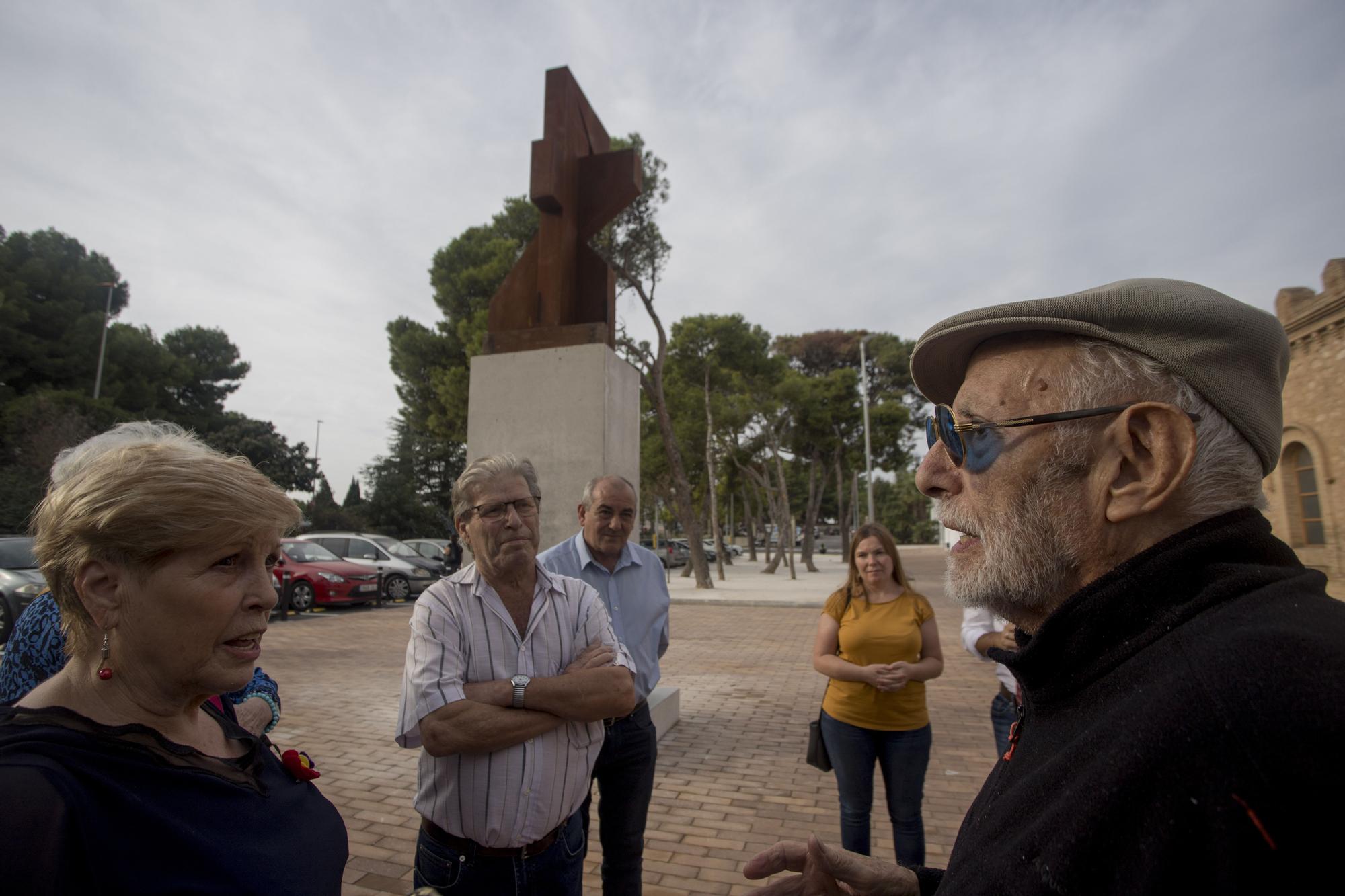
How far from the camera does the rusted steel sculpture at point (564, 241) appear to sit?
210 inches

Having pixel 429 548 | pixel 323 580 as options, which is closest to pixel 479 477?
pixel 323 580

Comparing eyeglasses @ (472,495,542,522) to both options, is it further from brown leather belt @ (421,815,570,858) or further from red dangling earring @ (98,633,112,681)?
red dangling earring @ (98,633,112,681)

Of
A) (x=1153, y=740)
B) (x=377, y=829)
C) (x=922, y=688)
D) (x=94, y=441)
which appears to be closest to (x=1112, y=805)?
(x=1153, y=740)

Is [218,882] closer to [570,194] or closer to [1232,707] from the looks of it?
[1232,707]

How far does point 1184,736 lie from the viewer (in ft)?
2.57

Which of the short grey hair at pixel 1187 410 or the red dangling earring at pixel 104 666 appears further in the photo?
the red dangling earring at pixel 104 666

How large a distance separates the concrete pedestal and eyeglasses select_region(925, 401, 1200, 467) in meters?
3.56

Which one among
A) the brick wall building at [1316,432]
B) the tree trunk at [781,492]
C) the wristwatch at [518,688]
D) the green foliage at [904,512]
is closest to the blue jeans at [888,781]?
the wristwatch at [518,688]

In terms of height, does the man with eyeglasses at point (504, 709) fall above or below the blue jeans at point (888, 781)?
above

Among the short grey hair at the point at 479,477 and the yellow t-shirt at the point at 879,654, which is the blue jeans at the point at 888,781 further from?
the short grey hair at the point at 479,477

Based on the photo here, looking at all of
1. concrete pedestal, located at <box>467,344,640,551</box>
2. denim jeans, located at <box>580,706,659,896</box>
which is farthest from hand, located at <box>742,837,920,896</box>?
concrete pedestal, located at <box>467,344,640,551</box>

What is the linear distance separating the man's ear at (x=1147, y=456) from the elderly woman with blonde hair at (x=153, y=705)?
70.2 inches

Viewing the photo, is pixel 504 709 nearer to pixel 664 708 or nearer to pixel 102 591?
pixel 102 591

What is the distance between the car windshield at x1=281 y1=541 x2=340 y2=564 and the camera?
647 inches
